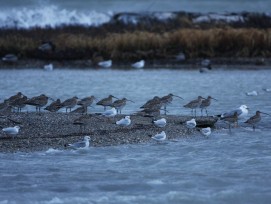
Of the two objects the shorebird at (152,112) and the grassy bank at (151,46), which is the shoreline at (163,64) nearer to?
the grassy bank at (151,46)

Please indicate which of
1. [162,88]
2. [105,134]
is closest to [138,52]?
[162,88]

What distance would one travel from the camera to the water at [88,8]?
4653 cm

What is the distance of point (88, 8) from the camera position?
163 ft

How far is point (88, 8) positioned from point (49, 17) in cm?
314

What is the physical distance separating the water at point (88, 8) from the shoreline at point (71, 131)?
92.2ft

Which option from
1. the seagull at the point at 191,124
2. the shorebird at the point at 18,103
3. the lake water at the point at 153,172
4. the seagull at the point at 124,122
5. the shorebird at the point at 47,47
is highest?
the shorebird at the point at 47,47

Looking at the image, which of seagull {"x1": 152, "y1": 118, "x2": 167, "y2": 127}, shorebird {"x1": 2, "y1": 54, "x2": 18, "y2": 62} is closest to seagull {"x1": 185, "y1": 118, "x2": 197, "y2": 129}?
seagull {"x1": 152, "y1": 118, "x2": 167, "y2": 127}

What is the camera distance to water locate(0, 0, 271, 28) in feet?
153

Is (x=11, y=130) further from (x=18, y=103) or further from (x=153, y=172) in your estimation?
(x=18, y=103)

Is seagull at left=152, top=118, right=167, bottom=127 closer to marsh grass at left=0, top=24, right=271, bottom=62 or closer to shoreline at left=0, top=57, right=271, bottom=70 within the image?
shoreline at left=0, top=57, right=271, bottom=70

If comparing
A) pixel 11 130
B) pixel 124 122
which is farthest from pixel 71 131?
pixel 11 130

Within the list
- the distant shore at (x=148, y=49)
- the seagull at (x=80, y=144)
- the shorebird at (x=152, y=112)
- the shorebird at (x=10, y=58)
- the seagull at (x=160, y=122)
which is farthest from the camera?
the shorebird at (x=10, y=58)

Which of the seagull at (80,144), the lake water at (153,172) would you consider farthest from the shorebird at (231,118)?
the seagull at (80,144)

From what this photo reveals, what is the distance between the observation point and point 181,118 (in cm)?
1786
